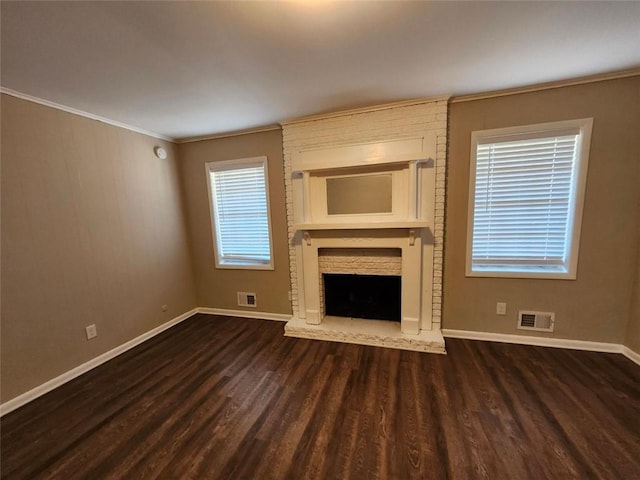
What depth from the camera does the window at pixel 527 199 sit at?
222 cm

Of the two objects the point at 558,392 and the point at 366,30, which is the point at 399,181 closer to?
the point at 366,30

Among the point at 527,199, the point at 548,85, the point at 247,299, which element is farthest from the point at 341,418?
the point at 548,85

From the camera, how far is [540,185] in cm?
232

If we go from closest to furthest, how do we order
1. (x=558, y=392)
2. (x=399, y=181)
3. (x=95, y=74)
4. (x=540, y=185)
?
1. (x=95, y=74)
2. (x=558, y=392)
3. (x=540, y=185)
4. (x=399, y=181)

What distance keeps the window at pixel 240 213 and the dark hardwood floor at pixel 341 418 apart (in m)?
1.29

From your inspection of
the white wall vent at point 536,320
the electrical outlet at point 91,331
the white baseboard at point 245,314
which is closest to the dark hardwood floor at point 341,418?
the white wall vent at point 536,320

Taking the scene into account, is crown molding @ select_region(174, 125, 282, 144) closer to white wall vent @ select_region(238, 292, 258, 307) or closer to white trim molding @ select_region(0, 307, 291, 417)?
white wall vent @ select_region(238, 292, 258, 307)

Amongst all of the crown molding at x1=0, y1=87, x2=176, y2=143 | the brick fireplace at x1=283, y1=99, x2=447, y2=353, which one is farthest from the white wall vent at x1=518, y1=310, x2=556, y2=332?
the crown molding at x1=0, y1=87, x2=176, y2=143

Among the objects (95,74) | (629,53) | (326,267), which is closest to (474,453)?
(326,267)

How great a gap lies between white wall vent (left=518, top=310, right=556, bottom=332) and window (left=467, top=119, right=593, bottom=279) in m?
0.39

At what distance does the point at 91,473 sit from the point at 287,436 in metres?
1.13

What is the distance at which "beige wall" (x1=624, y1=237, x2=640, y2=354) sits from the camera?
2.13 meters

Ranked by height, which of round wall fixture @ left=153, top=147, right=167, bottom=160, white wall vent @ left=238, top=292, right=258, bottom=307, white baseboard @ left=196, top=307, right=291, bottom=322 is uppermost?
round wall fixture @ left=153, top=147, right=167, bottom=160

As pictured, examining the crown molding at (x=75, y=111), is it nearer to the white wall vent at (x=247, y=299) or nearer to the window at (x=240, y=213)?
the window at (x=240, y=213)
